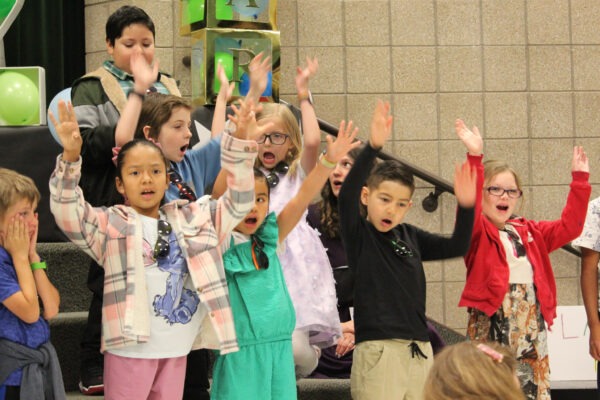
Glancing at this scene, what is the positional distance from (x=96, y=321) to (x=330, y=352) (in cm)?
92

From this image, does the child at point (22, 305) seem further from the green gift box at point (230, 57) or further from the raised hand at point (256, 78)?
the green gift box at point (230, 57)

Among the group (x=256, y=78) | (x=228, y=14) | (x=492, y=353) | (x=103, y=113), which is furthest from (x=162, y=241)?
(x=228, y=14)

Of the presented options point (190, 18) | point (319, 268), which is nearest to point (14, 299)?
point (319, 268)

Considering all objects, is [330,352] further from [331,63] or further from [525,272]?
[331,63]

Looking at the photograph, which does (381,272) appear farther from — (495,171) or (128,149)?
(128,149)

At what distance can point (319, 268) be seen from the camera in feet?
11.3

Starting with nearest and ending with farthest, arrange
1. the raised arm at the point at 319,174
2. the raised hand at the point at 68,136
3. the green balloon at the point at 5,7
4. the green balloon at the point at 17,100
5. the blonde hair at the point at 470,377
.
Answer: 1. the blonde hair at the point at 470,377
2. the raised hand at the point at 68,136
3. the raised arm at the point at 319,174
4. the green balloon at the point at 17,100
5. the green balloon at the point at 5,7

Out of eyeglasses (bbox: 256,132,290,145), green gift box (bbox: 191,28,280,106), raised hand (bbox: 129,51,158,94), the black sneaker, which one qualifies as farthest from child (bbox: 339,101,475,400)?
green gift box (bbox: 191,28,280,106)

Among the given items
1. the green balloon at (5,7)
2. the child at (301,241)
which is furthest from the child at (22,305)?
the green balloon at (5,7)

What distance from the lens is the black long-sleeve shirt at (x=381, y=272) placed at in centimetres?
318

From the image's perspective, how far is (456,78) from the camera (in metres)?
5.45

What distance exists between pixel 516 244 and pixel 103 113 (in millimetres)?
1555

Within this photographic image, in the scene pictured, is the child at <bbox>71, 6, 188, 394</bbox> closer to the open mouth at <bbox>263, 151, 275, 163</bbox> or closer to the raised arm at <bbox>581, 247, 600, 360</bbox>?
the open mouth at <bbox>263, 151, 275, 163</bbox>

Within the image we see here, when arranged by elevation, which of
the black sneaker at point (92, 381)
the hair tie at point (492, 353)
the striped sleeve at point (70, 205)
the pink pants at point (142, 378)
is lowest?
the black sneaker at point (92, 381)
